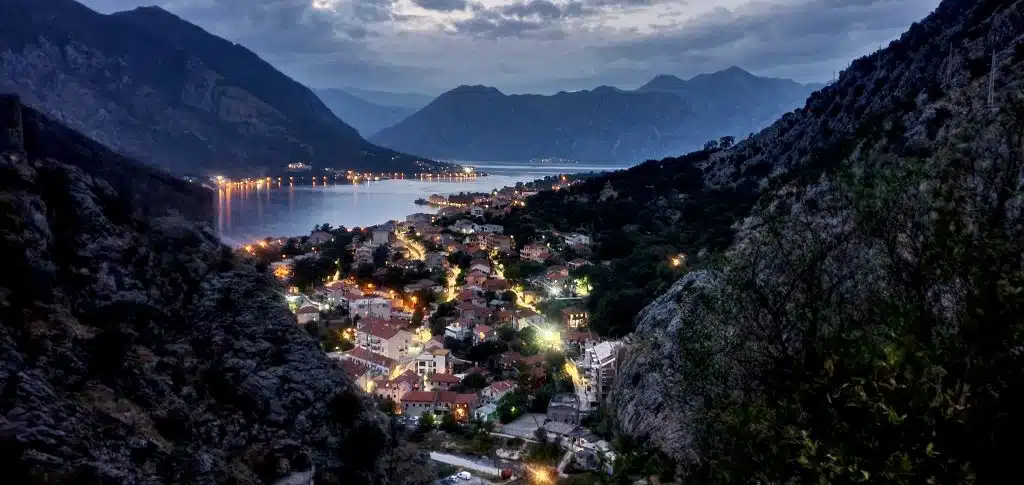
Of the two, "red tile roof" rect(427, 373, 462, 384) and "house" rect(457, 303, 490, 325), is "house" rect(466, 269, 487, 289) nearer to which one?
"house" rect(457, 303, 490, 325)

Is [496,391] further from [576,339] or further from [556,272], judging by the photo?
[556,272]

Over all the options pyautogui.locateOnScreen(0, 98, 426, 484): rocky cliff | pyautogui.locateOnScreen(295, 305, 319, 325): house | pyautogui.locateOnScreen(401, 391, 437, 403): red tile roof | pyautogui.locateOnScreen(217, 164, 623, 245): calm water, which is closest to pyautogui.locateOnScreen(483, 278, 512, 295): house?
pyautogui.locateOnScreen(295, 305, 319, 325): house

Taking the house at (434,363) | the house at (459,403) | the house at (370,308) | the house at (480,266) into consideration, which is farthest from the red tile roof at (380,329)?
the house at (480,266)

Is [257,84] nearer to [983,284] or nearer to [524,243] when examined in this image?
[524,243]

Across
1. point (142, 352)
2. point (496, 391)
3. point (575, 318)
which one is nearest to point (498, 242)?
point (575, 318)

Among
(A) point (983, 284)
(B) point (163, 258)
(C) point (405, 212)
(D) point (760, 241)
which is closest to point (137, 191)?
(B) point (163, 258)

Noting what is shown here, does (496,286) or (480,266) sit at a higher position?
(480,266)

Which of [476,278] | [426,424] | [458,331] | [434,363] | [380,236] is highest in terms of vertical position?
[380,236]

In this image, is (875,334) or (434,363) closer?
(875,334)

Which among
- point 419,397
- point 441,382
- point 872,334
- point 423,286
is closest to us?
point 872,334
